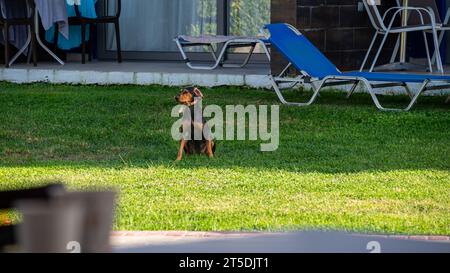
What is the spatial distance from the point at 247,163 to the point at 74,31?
6903 millimetres

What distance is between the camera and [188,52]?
13500 millimetres

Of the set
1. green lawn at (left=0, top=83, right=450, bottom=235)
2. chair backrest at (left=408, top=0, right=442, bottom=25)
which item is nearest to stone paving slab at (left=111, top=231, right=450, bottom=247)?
green lawn at (left=0, top=83, right=450, bottom=235)

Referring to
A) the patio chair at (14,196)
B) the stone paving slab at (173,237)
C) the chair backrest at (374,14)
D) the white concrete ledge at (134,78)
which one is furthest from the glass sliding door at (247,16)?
the patio chair at (14,196)

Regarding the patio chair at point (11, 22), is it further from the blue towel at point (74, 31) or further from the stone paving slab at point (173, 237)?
the stone paving slab at point (173, 237)

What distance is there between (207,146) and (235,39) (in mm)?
4021

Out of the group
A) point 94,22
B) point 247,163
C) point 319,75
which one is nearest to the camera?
point 247,163

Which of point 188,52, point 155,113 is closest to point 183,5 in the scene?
point 188,52

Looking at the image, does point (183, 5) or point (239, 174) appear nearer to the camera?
point (239, 174)

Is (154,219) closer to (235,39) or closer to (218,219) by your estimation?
(218,219)

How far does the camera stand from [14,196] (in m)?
2.31

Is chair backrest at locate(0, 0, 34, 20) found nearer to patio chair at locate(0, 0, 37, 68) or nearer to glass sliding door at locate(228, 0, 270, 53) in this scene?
patio chair at locate(0, 0, 37, 68)

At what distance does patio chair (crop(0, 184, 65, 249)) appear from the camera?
216 cm

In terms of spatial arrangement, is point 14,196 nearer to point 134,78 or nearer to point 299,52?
point 299,52

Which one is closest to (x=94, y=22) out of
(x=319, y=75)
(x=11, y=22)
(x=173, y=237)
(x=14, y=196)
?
(x=11, y=22)
